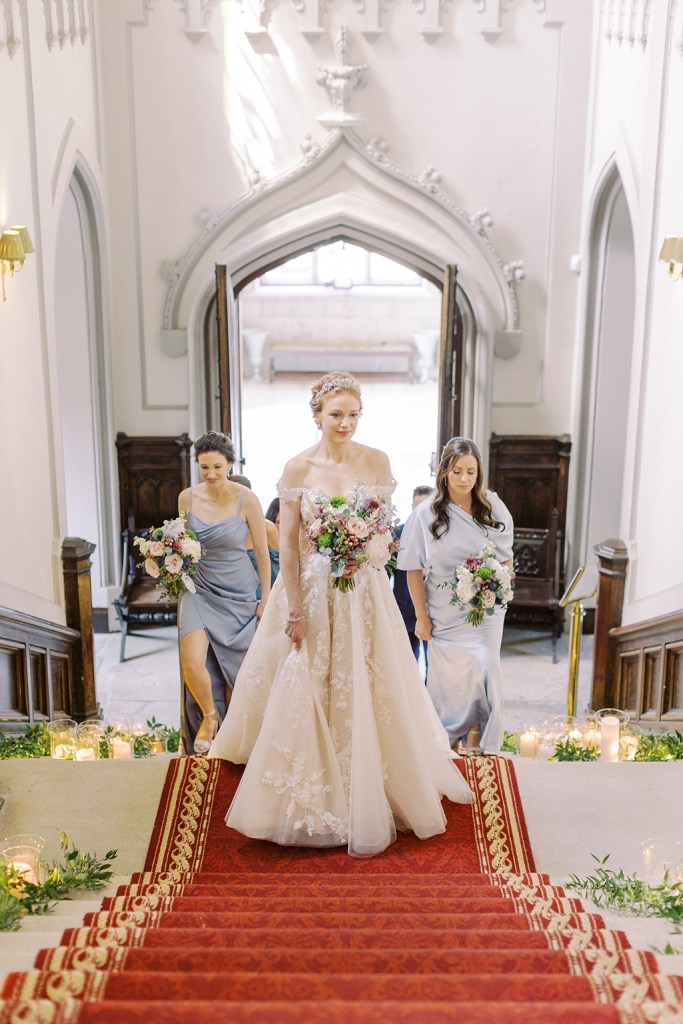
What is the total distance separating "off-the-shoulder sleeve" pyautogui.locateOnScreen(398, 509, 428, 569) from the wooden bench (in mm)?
12414

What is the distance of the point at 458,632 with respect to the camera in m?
5.37

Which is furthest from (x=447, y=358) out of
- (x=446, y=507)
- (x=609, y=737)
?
(x=609, y=737)

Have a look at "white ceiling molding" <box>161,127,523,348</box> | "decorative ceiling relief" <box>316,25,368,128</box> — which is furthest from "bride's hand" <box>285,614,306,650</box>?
"decorative ceiling relief" <box>316,25,368,128</box>

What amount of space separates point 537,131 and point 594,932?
7240 mm

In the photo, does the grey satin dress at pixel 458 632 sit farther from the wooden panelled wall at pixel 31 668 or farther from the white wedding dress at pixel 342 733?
the wooden panelled wall at pixel 31 668

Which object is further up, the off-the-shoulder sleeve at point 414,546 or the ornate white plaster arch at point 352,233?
the ornate white plaster arch at point 352,233

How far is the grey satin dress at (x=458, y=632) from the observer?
5230mm

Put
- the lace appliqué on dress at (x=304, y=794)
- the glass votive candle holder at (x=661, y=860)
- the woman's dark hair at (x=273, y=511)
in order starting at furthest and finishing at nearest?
the woman's dark hair at (x=273, y=511) → the lace appliqué on dress at (x=304, y=794) → the glass votive candle holder at (x=661, y=860)

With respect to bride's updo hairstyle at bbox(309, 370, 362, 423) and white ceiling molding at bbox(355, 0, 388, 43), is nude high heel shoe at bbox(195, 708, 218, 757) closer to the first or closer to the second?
bride's updo hairstyle at bbox(309, 370, 362, 423)

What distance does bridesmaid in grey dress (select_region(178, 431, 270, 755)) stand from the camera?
5445 mm

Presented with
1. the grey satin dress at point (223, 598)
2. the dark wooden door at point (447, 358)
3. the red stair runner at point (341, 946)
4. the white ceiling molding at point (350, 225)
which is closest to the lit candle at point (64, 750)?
the grey satin dress at point (223, 598)

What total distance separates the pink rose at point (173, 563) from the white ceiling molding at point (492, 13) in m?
5.45

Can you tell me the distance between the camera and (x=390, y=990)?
7.40ft

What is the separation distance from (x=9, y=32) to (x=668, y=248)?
3950 millimetres
